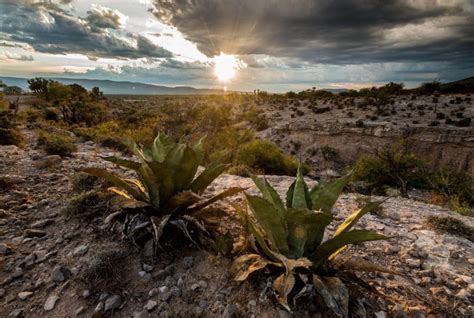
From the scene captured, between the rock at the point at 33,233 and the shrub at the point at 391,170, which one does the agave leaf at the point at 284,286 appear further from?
the shrub at the point at 391,170

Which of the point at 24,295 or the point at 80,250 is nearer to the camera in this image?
the point at 24,295

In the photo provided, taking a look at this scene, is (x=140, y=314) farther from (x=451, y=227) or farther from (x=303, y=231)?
(x=451, y=227)

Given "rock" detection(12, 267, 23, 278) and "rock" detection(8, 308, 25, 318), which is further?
"rock" detection(12, 267, 23, 278)

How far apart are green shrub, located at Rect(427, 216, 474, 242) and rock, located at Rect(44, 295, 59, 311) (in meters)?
4.65

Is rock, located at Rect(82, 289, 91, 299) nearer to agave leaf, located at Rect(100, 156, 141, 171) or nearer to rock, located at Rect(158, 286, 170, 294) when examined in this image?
rock, located at Rect(158, 286, 170, 294)

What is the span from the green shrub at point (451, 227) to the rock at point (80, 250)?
179 inches

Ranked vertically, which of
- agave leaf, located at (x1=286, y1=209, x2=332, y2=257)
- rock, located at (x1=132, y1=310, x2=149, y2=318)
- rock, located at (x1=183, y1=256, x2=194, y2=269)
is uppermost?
agave leaf, located at (x1=286, y1=209, x2=332, y2=257)

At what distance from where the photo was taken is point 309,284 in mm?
2131

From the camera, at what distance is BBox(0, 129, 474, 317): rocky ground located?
2.24 metres

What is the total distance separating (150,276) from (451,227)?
13.7 ft

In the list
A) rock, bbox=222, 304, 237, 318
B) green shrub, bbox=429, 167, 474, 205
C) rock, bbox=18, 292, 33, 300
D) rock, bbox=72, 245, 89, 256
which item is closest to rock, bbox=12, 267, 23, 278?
Result: rock, bbox=18, 292, 33, 300

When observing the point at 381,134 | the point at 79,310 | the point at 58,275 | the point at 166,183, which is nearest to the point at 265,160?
the point at 166,183

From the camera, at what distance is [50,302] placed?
2.29 meters

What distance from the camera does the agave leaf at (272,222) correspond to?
2.20m
